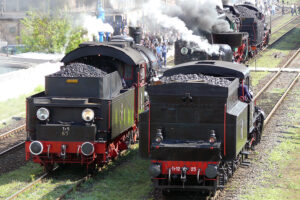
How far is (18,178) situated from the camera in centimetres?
1342

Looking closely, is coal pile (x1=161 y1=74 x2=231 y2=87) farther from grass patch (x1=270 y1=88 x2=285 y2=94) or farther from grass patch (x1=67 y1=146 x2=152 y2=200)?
grass patch (x1=270 y1=88 x2=285 y2=94)

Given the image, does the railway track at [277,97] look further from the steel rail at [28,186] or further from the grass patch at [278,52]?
the steel rail at [28,186]

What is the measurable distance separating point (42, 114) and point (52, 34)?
2350 centimetres

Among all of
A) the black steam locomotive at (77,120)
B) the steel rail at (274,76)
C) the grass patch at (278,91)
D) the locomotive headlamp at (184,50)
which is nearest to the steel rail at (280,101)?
the grass patch at (278,91)

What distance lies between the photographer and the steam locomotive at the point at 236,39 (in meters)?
25.1

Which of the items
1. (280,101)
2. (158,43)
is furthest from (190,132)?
(158,43)

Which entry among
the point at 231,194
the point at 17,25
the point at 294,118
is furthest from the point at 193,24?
the point at 17,25

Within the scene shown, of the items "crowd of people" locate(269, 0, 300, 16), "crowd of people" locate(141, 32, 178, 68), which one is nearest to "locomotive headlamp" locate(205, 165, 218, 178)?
Answer: "crowd of people" locate(141, 32, 178, 68)

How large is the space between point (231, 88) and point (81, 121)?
11.6 feet

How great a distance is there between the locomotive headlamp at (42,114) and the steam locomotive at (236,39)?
10953mm

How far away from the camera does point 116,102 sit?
1345 centimetres

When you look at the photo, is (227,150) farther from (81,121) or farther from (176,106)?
(81,121)

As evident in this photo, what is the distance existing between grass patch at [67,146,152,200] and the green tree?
21139 mm

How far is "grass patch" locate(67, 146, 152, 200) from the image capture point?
12188 millimetres
